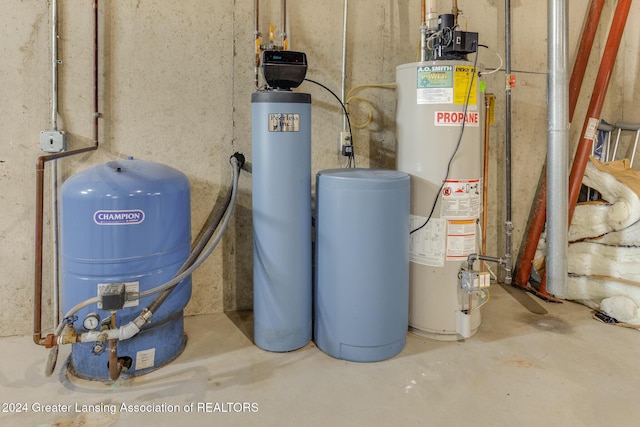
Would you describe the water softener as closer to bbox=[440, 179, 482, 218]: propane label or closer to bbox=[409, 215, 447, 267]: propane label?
bbox=[409, 215, 447, 267]: propane label

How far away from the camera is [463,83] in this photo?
6.36 feet

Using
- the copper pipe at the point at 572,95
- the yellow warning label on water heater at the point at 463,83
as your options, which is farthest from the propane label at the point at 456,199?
the copper pipe at the point at 572,95

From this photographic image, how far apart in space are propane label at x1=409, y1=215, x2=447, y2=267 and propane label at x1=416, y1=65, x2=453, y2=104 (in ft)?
1.76

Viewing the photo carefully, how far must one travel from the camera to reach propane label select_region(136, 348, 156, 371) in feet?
5.69

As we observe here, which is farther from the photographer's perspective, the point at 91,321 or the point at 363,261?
the point at 363,261

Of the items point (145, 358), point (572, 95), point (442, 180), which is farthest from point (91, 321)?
point (572, 95)

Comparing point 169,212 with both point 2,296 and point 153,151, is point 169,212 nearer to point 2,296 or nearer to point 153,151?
point 153,151

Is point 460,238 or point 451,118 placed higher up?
point 451,118

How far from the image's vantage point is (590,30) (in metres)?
2.68

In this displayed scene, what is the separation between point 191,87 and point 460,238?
1497mm

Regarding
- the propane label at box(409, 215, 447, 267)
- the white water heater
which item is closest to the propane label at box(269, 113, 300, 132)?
the white water heater

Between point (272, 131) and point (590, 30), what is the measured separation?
2.20m

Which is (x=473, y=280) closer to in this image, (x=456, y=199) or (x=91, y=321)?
(x=456, y=199)

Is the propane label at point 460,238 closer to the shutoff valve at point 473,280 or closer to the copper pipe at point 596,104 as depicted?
the shutoff valve at point 473,280
